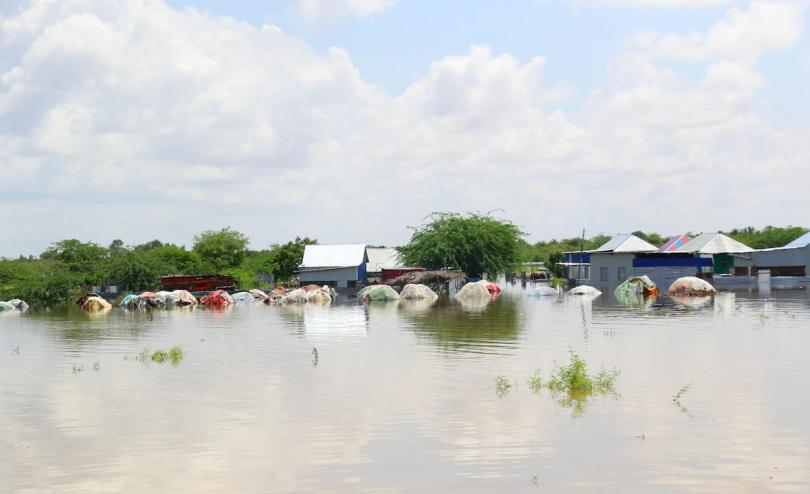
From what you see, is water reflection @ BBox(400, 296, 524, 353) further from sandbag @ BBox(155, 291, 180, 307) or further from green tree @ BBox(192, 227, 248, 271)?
green tree @ BBox(192, 227, 248, 271)

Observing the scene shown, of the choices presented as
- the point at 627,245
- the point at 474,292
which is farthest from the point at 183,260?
the point at 627,245

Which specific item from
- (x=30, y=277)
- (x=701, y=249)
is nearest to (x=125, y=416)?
(x=30, y=277)

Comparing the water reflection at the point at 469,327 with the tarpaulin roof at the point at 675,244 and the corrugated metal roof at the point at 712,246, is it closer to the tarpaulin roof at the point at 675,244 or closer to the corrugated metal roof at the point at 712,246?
the corrugated metal roof at the point at 712,246

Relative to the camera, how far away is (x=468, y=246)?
78688 millimetres

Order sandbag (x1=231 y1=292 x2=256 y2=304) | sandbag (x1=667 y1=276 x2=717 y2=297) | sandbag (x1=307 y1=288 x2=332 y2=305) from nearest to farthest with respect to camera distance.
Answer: sandbag (x1=667 y1=276 x2=717 y2=297)
sandbag (x1=307 y1=288 x2=332 y2=305)
sandbag (x1=231 y1=292 x2=256 y2=304)

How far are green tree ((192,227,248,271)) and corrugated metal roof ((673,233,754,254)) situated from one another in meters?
56.6

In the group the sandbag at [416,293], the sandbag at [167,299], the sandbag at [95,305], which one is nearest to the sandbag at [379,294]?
the sandbag at [416,293]

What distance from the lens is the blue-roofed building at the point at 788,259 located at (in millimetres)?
76312

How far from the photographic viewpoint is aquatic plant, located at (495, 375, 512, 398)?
16234 millimetres

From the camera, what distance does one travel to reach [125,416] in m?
14.6

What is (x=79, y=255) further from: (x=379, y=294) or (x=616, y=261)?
(x=616, y=261)

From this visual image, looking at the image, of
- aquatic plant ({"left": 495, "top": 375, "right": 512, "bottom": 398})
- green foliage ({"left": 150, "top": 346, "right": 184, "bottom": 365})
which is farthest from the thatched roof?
aquatic plant ({"left": 495, "top": 375, "right": 512, "bottom": 398})

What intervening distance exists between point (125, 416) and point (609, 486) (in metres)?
8.70

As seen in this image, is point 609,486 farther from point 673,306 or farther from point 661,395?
point 673,306
